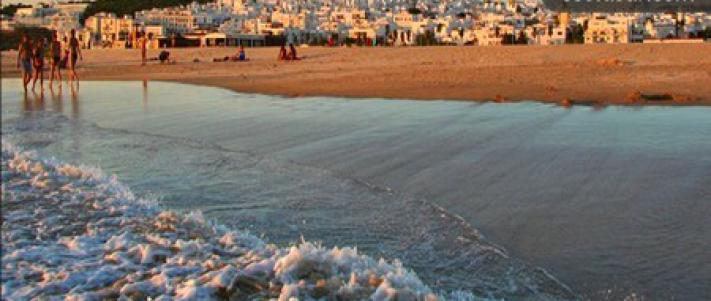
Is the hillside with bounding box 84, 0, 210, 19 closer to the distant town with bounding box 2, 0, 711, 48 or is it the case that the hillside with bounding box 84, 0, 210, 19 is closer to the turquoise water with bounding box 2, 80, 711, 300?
the distant town with bounding box 2, 0, 711, 48

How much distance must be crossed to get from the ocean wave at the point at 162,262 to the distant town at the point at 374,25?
87.3ft

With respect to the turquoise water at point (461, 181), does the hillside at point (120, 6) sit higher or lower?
higher

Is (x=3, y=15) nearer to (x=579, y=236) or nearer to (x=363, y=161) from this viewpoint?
(x=363, y=161)

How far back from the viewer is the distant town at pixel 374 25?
2712 inches

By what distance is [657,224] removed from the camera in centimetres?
416

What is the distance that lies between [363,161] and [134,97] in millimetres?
9520

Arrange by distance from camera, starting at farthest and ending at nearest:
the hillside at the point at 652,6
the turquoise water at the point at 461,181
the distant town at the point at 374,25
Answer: the distant town at the point at 374,25 → the hillside at the point at 652,6 → the turquoise water at the point at 461,181

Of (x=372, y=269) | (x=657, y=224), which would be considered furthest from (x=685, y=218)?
(x=372, y=269)

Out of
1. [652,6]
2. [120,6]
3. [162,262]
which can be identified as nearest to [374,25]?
[120,6]

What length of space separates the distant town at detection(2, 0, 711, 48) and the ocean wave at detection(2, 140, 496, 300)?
87.3 ft

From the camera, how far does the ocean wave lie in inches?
121

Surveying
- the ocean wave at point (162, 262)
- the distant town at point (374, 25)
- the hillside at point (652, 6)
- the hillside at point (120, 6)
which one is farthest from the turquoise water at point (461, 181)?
the hillside at point (120, 6)

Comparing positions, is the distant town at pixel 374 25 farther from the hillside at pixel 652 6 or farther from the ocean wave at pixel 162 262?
the ocean wave at pixel 162 262

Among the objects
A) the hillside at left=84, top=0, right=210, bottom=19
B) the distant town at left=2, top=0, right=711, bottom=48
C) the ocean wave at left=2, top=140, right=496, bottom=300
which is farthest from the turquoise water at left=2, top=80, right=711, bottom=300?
the hillside at left=84, top=0, right=210, bottom=19
